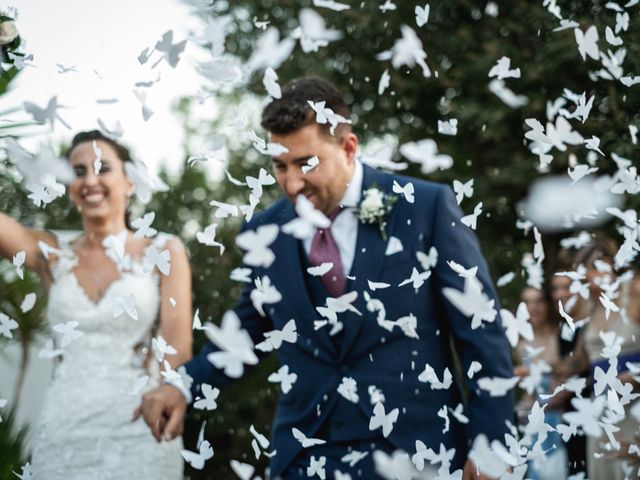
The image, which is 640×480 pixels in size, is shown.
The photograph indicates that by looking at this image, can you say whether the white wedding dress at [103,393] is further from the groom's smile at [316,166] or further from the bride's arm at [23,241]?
the groom's smile at [316,166]

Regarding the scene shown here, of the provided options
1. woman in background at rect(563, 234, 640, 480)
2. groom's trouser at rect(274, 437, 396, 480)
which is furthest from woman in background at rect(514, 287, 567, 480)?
groom's trouser at rect(274, 437, 396, 480)

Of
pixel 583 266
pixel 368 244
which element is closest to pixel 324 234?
pixel 368 244

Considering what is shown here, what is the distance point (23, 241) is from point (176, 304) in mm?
769

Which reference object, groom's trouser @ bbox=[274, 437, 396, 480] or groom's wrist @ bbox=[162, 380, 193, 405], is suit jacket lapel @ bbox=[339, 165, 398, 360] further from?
groom's wrist @ bbox=[162, 380, 193, 405]

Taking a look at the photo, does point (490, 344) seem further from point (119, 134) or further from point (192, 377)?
point (119, 134)

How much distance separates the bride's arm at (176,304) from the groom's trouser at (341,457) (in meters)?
0.89

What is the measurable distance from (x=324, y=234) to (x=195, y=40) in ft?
3.64

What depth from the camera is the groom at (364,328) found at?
2930 mm

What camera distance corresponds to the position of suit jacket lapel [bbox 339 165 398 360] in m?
2.99

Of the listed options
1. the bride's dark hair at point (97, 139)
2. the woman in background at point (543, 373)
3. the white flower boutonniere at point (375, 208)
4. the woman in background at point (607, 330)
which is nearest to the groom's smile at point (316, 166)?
the white flower boutonniere at point (375, 208)

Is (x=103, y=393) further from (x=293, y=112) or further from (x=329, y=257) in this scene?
(x=293, y=112)

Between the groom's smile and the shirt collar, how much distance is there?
0.02m

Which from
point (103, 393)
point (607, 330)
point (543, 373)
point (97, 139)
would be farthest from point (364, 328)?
point (543, 373)

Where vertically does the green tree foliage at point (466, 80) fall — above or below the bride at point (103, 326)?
below
